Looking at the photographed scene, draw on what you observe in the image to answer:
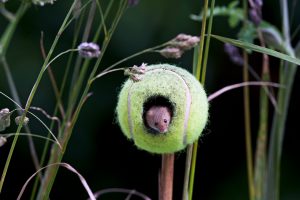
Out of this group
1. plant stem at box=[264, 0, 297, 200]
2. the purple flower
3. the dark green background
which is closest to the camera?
the purple flower

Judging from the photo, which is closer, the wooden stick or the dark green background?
the wooden stick

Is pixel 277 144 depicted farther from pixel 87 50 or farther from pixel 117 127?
pixel 117 127

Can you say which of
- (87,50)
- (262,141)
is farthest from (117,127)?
(87,50)

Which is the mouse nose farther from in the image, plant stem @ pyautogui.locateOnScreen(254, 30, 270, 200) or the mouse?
plant stem @ pyautogui.locateOnScreen(254, 30, 270, 200)

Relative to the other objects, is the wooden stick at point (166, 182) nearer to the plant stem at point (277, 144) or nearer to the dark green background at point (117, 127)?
the plant stem at point (277, 144)

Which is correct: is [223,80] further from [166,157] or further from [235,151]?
[166,157]

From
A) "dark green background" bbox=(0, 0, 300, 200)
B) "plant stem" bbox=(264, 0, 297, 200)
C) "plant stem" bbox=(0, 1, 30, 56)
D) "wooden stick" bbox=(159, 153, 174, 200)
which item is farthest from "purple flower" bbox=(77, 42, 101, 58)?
"dark green background" bbox=(0, 0, 300, 200)

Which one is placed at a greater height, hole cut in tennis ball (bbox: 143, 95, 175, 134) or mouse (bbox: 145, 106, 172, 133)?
hole cut in tennis ball (bbox: 143, 95, 175, 134)
